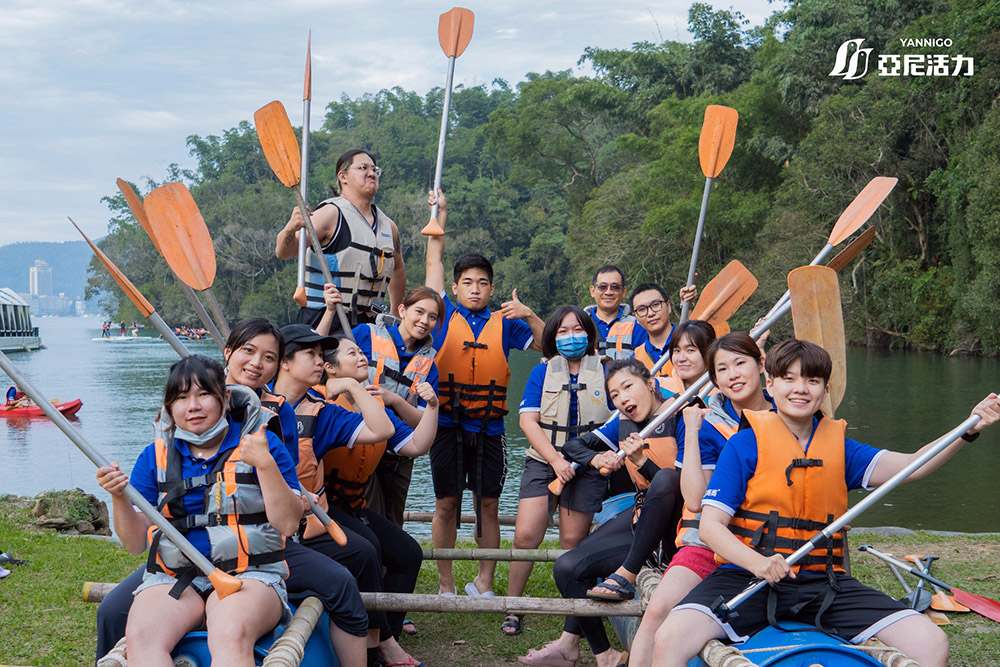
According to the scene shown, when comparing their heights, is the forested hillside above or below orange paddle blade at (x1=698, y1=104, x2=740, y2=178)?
above

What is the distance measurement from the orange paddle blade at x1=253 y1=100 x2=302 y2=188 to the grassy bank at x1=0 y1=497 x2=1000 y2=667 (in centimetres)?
225

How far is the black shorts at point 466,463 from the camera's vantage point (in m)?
4.50

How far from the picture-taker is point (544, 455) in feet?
13.3

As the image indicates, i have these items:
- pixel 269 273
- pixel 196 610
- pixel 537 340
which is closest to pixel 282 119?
pixel 537 340

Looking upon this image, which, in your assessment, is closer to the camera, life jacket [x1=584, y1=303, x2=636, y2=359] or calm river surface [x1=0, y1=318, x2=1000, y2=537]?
life jacket [x1=584, y1=303, x2=636, y2=359]

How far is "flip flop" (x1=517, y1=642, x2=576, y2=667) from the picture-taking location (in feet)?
12.4

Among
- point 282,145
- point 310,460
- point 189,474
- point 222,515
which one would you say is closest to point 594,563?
point 310,460

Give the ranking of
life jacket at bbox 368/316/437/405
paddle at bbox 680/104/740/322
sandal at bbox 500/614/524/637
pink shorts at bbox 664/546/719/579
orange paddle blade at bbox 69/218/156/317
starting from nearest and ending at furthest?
1. pink shorts at bbox 664/546/719/579
2. orange paddle blade at bbox 69/218/156/317
3. life jacket at bbox 368/316/437/405
4. sandal at bbox 500/614/524/637
5. paddle at bbox 680/104/740/322

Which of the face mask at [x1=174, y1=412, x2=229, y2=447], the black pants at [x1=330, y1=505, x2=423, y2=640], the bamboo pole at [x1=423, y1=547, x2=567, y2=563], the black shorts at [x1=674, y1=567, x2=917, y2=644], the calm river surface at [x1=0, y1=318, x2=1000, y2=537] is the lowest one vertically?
the calm river surface at [x1=0, y1=318, x2=1000, y2=537]

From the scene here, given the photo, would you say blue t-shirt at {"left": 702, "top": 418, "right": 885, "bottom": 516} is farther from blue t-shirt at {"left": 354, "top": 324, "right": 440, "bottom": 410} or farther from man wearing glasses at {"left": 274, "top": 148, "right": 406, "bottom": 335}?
man wearing glasses at {"left": 274, "top": 148, "right": 406, "bottom": 335}

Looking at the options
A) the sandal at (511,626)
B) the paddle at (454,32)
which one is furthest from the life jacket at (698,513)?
the paddle at (454,32)

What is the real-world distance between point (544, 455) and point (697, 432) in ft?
3.86

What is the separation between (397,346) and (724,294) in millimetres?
1675

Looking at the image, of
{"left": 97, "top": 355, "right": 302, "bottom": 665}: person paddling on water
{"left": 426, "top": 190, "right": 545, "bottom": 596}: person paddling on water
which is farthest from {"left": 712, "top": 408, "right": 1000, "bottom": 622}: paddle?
{"left": 426, "top": 190, "right": 545, "bottom": 596}: person paddling on water
